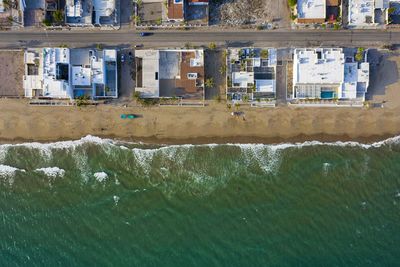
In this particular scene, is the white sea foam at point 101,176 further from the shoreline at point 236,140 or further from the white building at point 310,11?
the white building at point 310,11

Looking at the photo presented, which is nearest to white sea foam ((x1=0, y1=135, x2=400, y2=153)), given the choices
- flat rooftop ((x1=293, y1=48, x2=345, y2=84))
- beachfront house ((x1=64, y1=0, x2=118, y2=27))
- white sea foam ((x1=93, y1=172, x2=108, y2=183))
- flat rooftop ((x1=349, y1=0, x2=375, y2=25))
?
white sea foam ((x1=93, y1=172, x2=108, y2=183))

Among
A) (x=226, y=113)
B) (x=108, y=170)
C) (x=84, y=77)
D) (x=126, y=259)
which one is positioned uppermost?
(x=84, y=77)

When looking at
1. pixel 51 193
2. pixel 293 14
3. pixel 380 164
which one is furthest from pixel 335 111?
pixel 51 193

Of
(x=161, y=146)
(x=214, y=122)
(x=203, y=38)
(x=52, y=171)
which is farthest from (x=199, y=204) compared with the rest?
(x=203, y=38)

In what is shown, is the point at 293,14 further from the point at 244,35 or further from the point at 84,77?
the point at 84,77

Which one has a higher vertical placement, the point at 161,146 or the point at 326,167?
the point at 161,146

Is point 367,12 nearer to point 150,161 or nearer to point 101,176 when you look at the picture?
point 150,161
